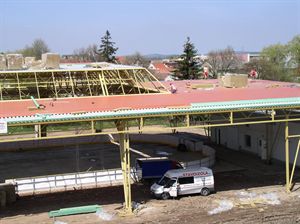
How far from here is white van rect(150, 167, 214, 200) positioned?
84.9ft

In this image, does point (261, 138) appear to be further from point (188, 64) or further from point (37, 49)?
point (37, 49)

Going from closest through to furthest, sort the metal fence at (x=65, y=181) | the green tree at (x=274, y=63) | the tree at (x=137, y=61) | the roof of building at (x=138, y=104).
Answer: the roof of building at (x=138, y=104) < the metal fence at (x=65, y=181) < the green tree at (x=274, y=63) < the tree at (x=137, y=61)

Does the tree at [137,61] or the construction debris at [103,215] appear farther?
the tree at [137,61]

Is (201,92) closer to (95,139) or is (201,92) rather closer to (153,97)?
(153,97)

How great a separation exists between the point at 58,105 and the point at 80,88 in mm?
7817

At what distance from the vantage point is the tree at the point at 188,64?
2948 inches

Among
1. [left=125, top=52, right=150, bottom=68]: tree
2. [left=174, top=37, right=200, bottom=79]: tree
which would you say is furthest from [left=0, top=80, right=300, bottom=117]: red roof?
[left=125, top=52, right=150, bottom=68]: tree

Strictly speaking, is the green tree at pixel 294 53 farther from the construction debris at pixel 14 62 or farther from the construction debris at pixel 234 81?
the construction debris at pixel 14 62

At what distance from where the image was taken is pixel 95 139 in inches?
1832

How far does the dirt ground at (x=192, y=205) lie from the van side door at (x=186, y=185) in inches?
16.2

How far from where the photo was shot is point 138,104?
24484 mm

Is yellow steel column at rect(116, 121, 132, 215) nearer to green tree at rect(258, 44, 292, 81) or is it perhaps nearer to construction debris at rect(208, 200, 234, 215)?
construction debris at rect(208, 200, 234, 215)

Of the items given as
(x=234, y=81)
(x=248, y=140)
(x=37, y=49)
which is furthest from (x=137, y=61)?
(x=234, y=81)

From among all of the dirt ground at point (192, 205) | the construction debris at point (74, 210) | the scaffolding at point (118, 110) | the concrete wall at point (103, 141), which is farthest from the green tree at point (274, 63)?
the construction debris at point (74, 210)
